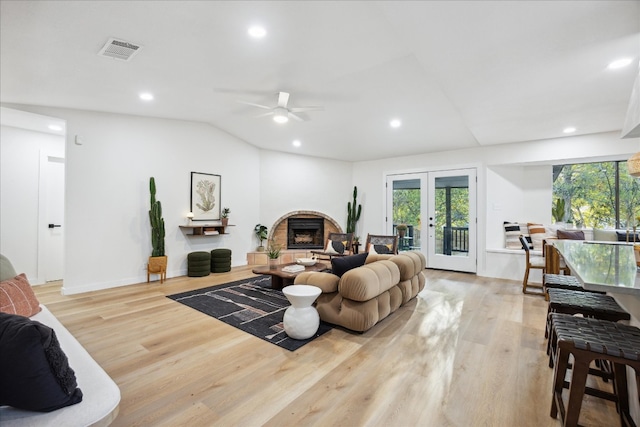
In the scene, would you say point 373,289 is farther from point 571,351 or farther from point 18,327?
point 18,327

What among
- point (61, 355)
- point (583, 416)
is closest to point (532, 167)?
point (583, 416)

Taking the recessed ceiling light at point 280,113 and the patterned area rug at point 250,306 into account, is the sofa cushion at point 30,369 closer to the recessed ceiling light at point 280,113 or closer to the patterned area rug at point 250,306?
the patterned area rug at point 250,306

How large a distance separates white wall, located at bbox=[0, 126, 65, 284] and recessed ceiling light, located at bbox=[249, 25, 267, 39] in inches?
173

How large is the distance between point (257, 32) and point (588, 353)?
3.28 metres

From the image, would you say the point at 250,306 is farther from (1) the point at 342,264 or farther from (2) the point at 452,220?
(2) the point at 452,220

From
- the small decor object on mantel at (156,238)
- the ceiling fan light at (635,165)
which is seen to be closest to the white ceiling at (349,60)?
the ceiling fan light at (635,165)

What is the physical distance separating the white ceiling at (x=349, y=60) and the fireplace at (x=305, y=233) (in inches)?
118

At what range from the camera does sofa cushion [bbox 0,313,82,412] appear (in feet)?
3.46

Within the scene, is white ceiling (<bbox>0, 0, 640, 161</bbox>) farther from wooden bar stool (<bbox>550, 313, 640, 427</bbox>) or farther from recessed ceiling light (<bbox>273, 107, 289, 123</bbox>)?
wooden bar stool (<bbox>550, 313, 640, 427</bbox>)

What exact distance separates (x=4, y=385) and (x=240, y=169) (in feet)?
18.1

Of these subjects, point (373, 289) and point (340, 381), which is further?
point (373, 289)

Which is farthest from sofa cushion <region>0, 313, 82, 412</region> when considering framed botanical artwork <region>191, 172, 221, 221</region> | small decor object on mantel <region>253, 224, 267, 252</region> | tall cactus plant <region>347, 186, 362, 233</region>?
tall cactus plant <region>347, 186, 362, 233</region>

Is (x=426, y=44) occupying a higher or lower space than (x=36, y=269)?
higher

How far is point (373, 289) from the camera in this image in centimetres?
281
